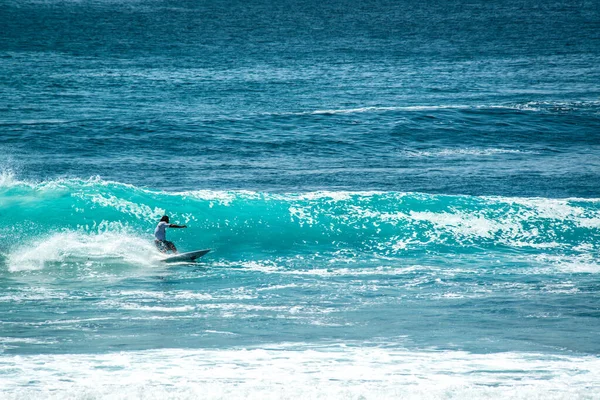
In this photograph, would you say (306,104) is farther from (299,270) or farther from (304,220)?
(299,270)

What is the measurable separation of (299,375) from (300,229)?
1167 centimetres

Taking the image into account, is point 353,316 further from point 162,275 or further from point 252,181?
point 252,181

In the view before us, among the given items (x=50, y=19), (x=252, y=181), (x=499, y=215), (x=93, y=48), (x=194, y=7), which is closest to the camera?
(x=499, y=215)

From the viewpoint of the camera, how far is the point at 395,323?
12.3m

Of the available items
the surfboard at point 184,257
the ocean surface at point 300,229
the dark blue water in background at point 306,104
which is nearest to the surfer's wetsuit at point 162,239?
the surfboard at point 184,257

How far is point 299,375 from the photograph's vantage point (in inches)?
381

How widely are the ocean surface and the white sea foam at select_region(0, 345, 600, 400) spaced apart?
41 mm

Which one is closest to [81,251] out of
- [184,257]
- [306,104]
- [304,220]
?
[184,257]

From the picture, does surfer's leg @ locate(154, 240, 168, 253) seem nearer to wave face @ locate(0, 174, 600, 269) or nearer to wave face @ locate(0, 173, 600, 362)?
wave face @ locate(0, 173, 600, 362)

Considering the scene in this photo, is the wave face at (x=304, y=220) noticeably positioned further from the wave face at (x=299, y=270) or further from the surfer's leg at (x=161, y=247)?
the surfer's leg at (x=161, y=247)

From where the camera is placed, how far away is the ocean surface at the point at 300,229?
10.0 m

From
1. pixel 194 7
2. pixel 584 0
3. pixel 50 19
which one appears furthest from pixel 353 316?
pixel 584 0

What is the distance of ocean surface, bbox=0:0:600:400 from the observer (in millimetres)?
10047

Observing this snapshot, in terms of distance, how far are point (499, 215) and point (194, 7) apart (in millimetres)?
76160
